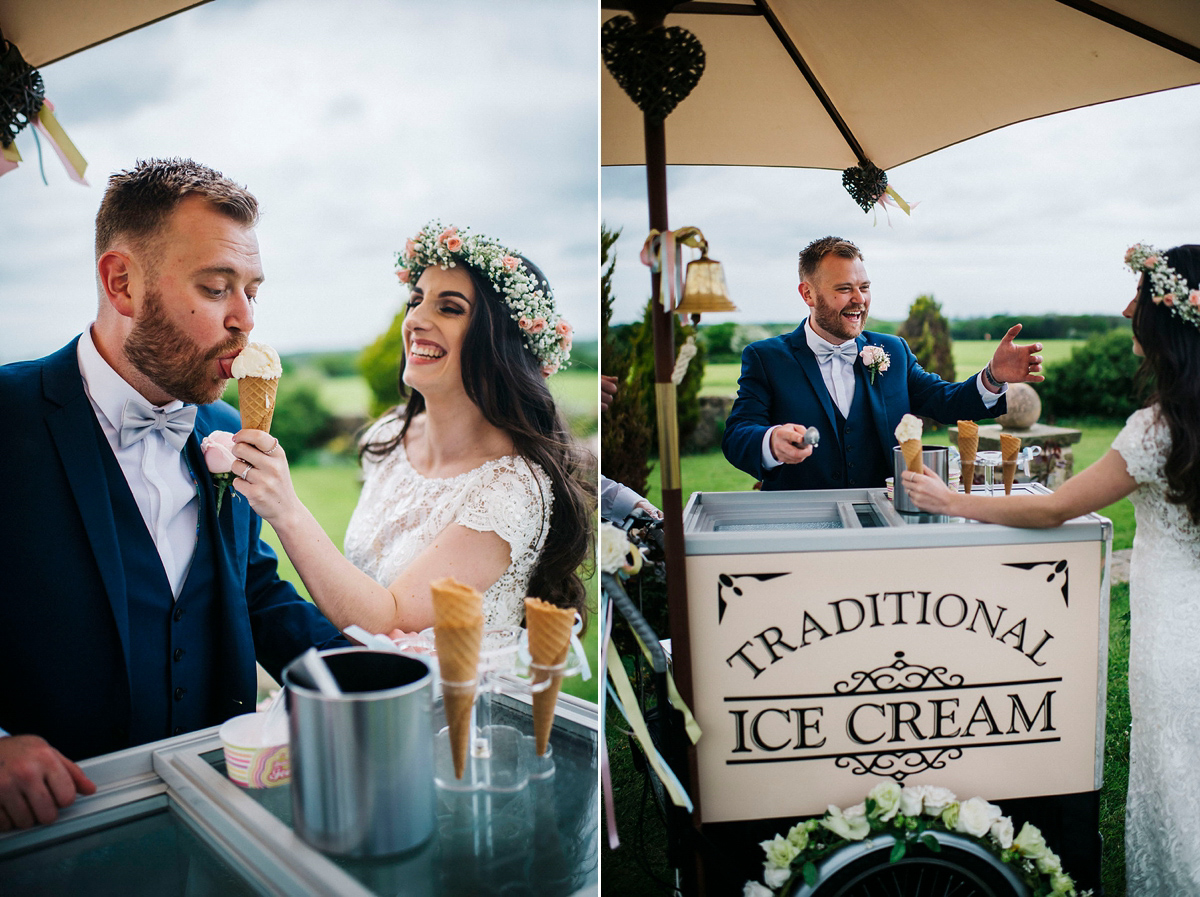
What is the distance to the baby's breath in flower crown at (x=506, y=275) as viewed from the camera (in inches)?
65.4

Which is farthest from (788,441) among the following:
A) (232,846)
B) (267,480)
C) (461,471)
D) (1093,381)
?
(1093,381)

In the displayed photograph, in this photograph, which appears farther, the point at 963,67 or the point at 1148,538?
the point at 963,67

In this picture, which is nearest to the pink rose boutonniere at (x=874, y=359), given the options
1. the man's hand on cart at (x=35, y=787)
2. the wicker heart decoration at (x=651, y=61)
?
the wicker heart decoration at (x=651, y=61)

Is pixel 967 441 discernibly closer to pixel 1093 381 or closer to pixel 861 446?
pixel 861 446

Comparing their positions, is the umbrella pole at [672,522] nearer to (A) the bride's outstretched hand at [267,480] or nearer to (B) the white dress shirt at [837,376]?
(A) the bride's outstretched hand at [267,480]

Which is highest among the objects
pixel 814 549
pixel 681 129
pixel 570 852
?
pixel 681 129

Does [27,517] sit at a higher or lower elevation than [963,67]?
lower

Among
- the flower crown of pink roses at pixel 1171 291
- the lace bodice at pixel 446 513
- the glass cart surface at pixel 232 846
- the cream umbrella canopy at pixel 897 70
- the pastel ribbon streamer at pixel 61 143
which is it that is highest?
the cream umbrella canopy at pixel 897 70

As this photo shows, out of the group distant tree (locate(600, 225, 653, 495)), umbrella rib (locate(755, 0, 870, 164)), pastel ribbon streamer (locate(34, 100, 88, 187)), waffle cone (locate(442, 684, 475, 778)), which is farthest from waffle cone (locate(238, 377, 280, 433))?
umbrella rib (locate(755, 0, 870, 164))

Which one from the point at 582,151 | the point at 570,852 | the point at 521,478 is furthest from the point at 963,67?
the point at 570,852

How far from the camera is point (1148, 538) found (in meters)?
2.23

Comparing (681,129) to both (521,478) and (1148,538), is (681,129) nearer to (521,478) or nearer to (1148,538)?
(521,478)

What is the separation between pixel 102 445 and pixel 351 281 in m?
0.54

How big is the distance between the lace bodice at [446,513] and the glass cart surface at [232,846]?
37cm
